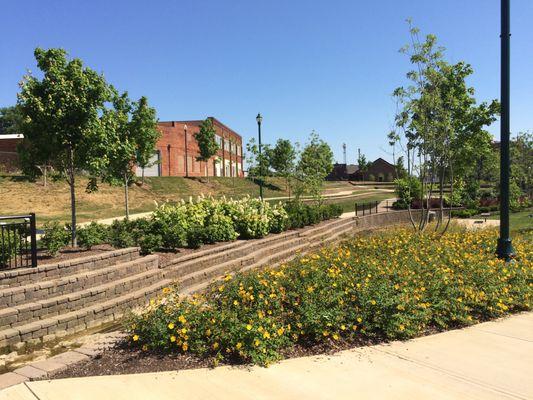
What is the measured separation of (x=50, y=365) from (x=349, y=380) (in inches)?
118

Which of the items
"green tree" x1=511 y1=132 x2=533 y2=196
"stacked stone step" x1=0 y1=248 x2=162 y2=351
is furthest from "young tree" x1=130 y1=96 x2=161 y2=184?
"green tree" x1=511 y1=132 x2=533 y2=196

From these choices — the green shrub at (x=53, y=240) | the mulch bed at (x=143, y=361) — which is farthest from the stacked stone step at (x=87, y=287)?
the mulch bed at (x=143, y=361)

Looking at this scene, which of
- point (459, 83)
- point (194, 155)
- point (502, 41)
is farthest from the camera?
point (194, 155)

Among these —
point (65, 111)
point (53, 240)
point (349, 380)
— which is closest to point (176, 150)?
point (65, 111)

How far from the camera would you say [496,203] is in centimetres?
3381

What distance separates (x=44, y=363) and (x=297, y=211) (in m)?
12.5

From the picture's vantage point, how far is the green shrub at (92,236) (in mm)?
8320

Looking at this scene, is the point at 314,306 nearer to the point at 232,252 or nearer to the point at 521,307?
the point at 521,307

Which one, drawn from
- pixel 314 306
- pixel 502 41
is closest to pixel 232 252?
pixel 314 306

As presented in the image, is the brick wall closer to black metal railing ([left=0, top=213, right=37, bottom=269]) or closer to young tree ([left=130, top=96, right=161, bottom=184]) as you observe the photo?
young tree ([left=130, top=96, right=161, bottom=184])

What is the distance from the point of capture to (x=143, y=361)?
170 inches

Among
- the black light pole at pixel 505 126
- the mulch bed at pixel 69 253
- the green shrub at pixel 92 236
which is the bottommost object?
the mulch bed at pixel 69 253

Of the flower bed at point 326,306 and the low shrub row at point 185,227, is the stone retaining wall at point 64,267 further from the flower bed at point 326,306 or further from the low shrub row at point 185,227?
the flower bed at point 326,306

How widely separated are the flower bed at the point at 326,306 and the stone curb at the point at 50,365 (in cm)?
42
